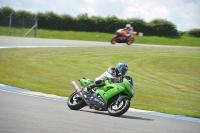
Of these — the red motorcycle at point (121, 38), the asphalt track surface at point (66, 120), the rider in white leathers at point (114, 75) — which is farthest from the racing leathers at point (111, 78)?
the red motorcycle at point (121, 38)

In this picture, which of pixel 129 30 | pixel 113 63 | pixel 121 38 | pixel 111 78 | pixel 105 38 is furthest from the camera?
pixel 105 38

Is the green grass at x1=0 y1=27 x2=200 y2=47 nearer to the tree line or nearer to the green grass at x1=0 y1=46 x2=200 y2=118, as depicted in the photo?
the tree line

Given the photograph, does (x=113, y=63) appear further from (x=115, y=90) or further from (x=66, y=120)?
(x=66, y=120)

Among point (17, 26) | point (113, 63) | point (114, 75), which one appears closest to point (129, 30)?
point (17, 26)

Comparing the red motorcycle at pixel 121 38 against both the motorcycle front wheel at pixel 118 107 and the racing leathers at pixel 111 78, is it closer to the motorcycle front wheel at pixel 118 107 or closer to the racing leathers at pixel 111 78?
the racing leathers at pixel 111 78

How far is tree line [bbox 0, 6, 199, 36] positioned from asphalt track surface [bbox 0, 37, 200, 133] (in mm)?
46272

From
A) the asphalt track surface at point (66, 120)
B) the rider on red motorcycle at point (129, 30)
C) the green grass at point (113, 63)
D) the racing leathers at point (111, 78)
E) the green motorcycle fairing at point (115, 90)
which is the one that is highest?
the rider on red motorcycle at point (129, 30)

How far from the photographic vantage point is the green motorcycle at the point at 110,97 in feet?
35.8

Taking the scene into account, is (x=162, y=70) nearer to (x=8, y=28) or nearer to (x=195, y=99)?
(x=195, y=99)

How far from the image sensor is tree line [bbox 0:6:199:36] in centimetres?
5881

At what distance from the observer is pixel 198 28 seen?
63.9 m

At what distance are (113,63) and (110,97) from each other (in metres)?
15.5

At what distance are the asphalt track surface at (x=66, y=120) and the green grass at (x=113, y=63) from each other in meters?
2.41

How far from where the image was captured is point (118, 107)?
11023 millimetres
